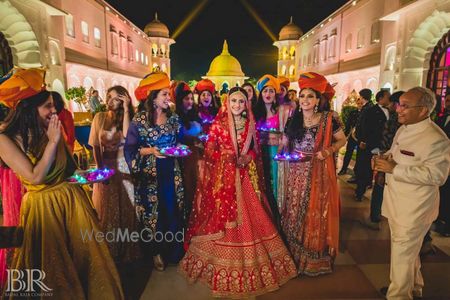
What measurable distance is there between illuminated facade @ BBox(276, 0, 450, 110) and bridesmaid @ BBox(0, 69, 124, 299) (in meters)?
12.1

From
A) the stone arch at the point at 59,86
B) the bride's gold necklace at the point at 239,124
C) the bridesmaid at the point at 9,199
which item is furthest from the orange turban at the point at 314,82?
the stone arch at the point at 59,86

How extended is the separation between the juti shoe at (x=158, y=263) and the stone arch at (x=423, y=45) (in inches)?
475

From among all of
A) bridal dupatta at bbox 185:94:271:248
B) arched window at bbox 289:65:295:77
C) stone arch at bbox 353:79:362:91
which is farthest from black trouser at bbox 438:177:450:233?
arched window at bbox 289:65:295:77

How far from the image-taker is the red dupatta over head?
3.38 metres

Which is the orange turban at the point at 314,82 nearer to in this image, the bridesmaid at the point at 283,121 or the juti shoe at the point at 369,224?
the bridesmaid at the point at 283,121

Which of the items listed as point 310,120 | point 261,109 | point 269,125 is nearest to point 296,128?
point 310,120

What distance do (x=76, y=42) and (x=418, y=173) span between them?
21.0 m

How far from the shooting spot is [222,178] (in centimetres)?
344

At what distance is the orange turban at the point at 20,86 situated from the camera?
87.4 inches

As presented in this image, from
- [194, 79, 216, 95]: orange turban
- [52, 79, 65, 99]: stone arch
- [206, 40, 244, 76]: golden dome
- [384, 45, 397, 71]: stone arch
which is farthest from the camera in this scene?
[206, 40, 244, 76]: golden dome

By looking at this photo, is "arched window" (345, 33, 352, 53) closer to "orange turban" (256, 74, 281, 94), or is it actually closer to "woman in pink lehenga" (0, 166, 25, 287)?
"orange turban" (256, 74, 281, 94)

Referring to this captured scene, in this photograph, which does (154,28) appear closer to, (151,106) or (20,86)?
(151,106)

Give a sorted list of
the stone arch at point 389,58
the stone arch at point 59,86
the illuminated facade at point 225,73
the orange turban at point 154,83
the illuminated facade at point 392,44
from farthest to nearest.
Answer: the illuminated facade at point 225,73, the stone arch at point 389,58, the stone arch at point 59,86, the illuminated facade at point 392,44, the orange turban at point 154,83

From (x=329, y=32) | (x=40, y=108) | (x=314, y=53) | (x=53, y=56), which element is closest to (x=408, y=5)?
(x=40, y=108)
